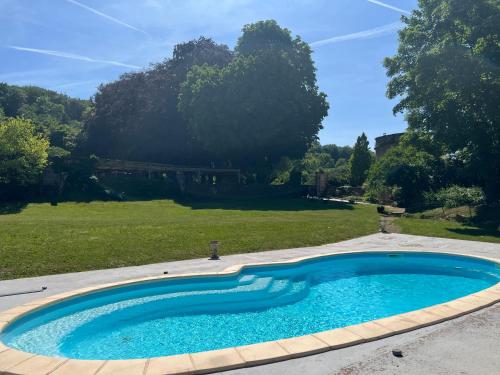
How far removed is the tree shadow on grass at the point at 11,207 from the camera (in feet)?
78.3

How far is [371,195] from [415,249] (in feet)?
78.7

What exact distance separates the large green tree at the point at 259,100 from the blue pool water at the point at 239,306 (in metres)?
25.6

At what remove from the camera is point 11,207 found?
25.7 metres

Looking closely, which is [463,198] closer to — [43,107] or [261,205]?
[261,205]

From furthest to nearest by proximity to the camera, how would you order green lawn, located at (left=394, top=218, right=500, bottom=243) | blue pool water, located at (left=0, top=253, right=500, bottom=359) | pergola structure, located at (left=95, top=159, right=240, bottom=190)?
pergola structure, located at (left=95, top=159, right=240, bottom=190), green lawn, located at (left=394, top=218, right=500, bottom=243), blue pool water, located at (left=0, top=253, right=500, bottom=359)

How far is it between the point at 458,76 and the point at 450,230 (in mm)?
7853

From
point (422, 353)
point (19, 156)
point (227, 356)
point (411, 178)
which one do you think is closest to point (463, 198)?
point (411, 178)

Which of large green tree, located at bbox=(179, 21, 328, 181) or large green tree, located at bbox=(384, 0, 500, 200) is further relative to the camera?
large green tree, located at bbox=(179, 21, 328, 181)

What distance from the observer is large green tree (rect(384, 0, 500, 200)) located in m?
18.2

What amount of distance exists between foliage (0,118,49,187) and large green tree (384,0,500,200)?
28589mm

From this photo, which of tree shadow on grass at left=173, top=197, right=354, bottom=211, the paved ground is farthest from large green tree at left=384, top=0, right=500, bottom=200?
the paved ground

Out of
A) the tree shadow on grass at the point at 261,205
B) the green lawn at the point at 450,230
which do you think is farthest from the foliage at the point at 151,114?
the green lawn at the point at 450,230

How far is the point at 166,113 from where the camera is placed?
43.0m

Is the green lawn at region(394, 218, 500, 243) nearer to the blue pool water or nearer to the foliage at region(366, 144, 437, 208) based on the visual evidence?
the blue pool water
